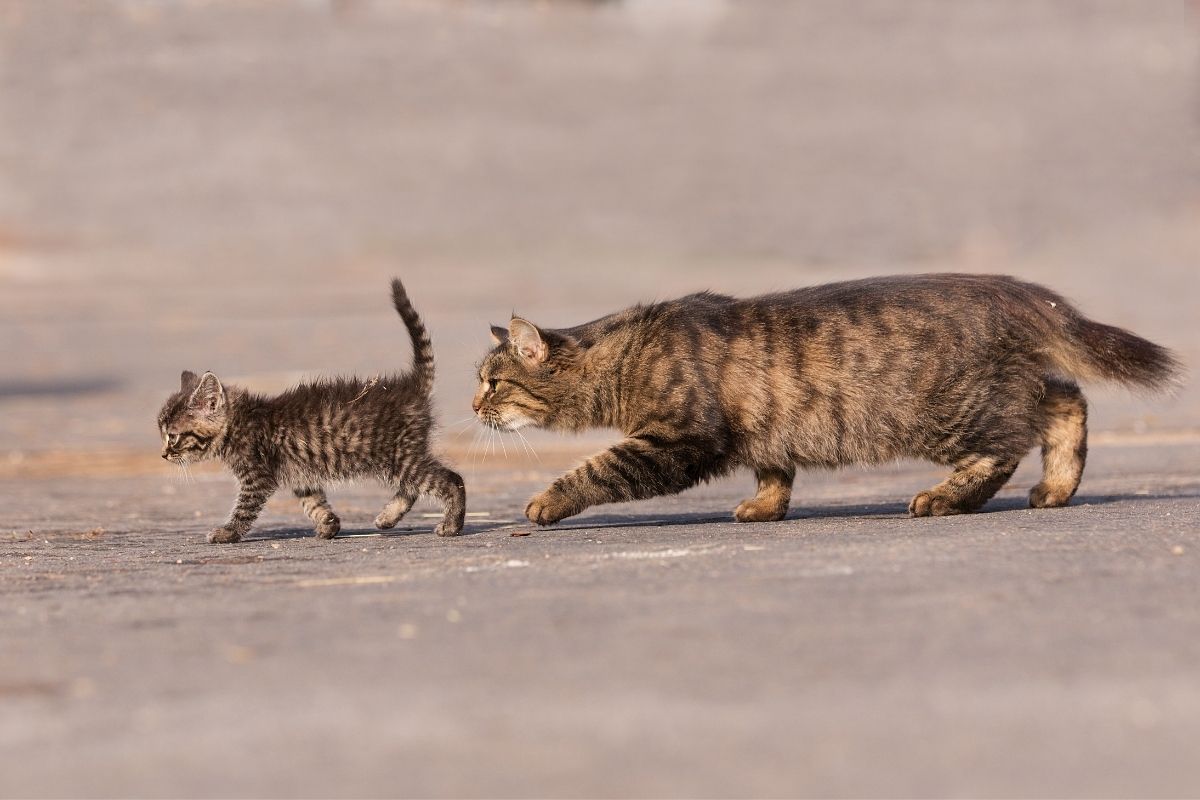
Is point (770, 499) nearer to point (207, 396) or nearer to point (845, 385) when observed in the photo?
point (845, 385)

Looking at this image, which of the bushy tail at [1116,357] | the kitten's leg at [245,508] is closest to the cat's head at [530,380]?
the kitten's leg at [245,508]

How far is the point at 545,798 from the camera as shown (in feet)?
11.8

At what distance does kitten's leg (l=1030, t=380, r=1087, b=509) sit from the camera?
27.2ft

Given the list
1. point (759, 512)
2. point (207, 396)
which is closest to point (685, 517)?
point (759, 512)

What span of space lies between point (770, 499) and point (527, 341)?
5.01ft

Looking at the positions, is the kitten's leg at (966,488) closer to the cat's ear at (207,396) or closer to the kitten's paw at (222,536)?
the kitten's paw at (222,536)

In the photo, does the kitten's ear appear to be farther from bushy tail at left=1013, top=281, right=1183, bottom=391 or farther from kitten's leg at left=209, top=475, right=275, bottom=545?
bushy tail at left=1013, top=281, right=1183, bottom=391

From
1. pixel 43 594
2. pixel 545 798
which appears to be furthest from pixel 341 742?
pixel 43 594

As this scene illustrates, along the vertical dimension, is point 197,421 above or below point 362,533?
above

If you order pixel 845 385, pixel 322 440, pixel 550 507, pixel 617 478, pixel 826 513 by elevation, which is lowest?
pixel 826 513

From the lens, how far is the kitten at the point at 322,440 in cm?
832

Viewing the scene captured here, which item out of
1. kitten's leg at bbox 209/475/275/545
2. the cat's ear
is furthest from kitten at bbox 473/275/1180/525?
the cat's ear

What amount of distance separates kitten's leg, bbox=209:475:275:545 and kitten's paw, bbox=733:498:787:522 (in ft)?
7.98

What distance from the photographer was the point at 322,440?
8375 mm
